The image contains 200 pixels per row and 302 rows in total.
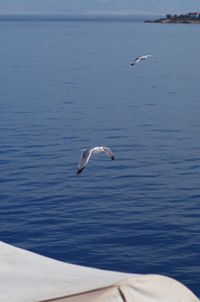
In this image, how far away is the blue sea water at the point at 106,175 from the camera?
21703 millimetres

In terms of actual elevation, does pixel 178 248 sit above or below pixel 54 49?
below

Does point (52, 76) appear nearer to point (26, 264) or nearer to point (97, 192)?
point (97, 192)

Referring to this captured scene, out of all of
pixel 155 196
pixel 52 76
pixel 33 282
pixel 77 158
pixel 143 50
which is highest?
pixel 143 50

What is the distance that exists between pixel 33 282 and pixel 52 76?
6378 cm

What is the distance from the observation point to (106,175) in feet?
98.3

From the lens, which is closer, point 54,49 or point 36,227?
point 36,227

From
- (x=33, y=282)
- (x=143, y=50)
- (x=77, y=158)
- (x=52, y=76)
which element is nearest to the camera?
(x=33, y=282)

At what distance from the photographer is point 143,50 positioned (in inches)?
4109

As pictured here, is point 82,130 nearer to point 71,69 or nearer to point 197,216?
point 197,216

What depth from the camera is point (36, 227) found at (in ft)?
76.7

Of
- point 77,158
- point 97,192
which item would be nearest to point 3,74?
point 77,158

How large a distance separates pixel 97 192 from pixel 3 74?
151ft

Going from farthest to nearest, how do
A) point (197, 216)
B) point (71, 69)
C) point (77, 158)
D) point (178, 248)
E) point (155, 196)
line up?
point (71, 69) → point (77, 158) → point (155, 196) → point (197, 216) → point (178, 248)

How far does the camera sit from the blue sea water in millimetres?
21703
